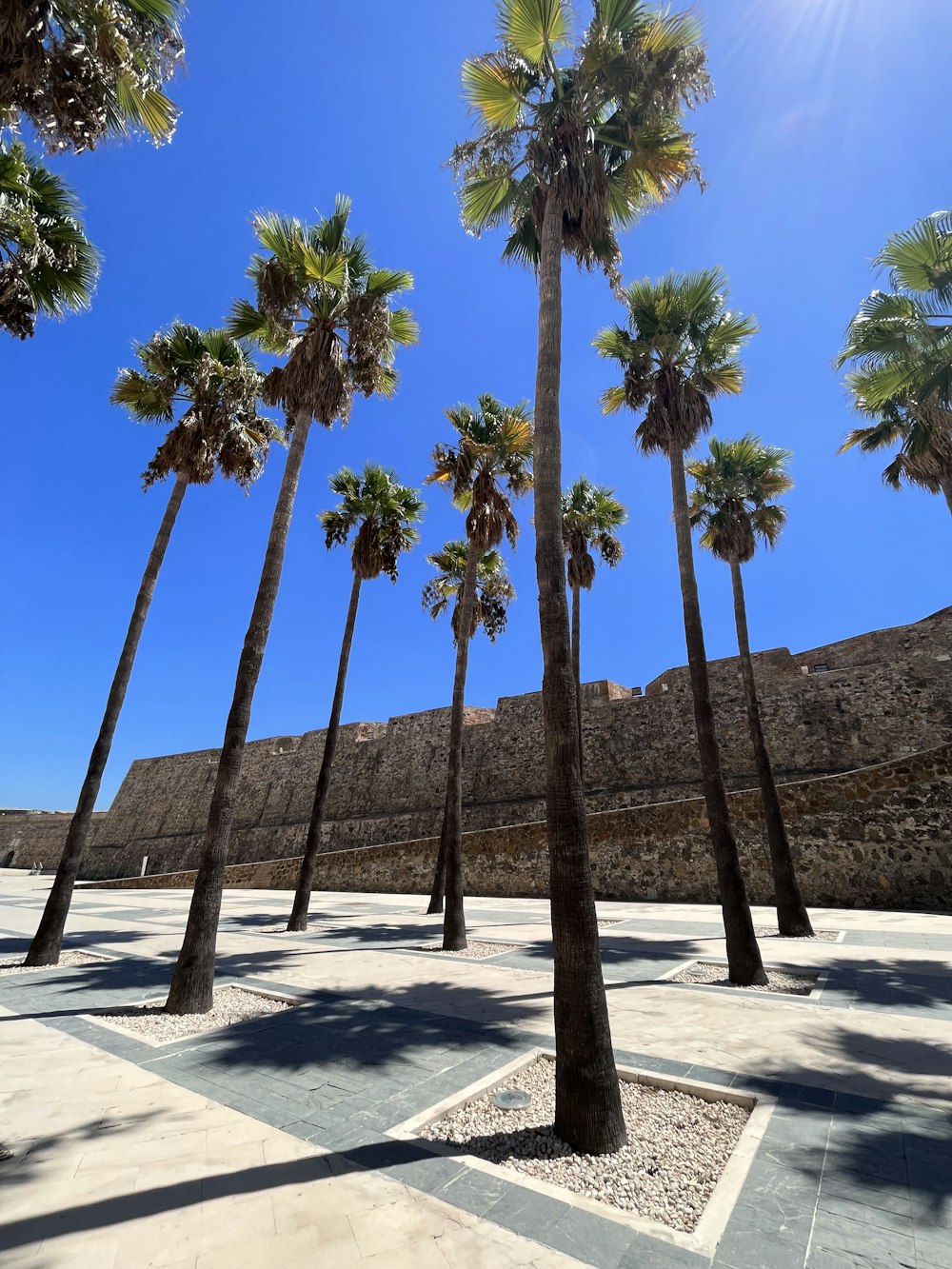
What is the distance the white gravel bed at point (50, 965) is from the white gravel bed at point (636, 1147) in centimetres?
880

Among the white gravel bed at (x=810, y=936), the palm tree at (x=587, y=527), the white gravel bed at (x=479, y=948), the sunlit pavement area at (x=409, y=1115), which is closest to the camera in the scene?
the sunlit pavement area at (x=409, y=1115)

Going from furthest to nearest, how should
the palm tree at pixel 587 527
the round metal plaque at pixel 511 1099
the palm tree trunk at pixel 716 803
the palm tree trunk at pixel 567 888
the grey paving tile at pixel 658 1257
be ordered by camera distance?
the palm tree at pixel 587 527
the palm tree trunk at pixel 716 803
the round metal plaque at pixel 511 1099
the palm tree trunk at pixel 567 888
the grey paving tile at pixel 658 1257

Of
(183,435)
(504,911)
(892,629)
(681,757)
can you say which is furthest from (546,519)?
(892,629)

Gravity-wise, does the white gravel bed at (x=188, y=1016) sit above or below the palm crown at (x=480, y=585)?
below

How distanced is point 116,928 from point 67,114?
610 inches

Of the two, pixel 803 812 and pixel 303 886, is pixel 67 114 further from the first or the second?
pixel 803 812

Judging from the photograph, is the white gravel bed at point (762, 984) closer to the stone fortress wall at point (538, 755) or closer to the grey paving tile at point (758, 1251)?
the grey paving tile at point (758, 1251)

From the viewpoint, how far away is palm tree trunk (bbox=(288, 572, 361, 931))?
43.7 ft

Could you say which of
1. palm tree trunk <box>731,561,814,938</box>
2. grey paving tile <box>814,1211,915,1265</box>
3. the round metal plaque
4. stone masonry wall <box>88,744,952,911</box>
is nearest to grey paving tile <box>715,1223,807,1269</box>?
grey paving tile <box>814,1211,915,1265</box>

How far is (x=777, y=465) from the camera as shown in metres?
13.6

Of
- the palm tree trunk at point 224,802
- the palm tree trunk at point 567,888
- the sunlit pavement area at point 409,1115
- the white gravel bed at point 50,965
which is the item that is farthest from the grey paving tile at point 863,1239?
the white gravel bed at point 50,965

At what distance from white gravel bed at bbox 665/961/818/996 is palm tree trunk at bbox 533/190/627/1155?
15.4 ft

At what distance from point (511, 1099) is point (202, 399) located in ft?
38.3

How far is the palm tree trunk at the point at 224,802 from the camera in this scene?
7.04 metres
